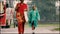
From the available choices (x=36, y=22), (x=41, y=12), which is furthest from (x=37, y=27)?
(x=41, y=12)

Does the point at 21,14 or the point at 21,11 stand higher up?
the point at 21,11

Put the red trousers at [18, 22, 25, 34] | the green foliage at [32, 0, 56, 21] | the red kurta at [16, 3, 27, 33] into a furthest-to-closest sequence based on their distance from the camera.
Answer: the green foliage at [32, 0, 56, 21] → the red trousers at [18, 22, 25, 34] → the red kurta at [16, 3, 27, 33]

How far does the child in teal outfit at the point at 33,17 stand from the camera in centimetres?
527

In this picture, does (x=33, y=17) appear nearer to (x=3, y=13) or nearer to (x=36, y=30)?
(x=36, y=30)

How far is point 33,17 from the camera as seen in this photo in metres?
5.28

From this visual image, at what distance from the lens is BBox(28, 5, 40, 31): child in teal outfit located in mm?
5270

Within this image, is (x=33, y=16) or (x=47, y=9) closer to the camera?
(x=33, y=16)

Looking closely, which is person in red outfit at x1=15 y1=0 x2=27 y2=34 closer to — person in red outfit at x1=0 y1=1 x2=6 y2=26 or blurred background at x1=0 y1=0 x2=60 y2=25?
blurred background at x1=0 y1=0 x2=60 y2=25

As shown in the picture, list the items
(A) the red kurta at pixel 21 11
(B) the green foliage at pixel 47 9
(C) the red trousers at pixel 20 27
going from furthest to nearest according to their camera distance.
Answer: (B) the green foliage at pixel 47 9 → (C) the red trousers at pixel 20 27 → (A) the red kurta at pixel 21 11

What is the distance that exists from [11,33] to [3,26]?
1.25 ft

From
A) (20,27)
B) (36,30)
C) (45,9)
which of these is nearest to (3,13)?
(20,27)

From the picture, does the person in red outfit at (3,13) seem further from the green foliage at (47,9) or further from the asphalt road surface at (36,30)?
the green foliage at (47,9)

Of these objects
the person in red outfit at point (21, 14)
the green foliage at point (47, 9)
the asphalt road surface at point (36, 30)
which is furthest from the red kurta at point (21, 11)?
the green foliage at point (47, 9)

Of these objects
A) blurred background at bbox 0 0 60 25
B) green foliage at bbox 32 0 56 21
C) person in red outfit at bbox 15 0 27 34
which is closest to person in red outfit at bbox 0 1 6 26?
blurred background at bbox 0 0 60 25
